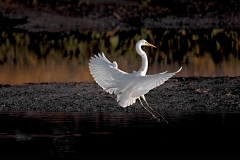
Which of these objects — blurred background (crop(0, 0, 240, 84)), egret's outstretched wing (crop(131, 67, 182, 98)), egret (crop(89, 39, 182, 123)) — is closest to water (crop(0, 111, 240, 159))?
egret (crop(89, 39, 182, 123))

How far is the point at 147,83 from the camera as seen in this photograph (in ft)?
47.2

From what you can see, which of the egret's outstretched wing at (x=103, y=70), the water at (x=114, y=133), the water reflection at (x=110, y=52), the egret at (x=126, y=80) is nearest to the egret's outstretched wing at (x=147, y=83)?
the egret at (x=126, y=80)

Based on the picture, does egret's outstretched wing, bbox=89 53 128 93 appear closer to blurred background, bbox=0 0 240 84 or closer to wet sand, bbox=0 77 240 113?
wet sand, bbox=0 77 240 113

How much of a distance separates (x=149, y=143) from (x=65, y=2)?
33.8 m

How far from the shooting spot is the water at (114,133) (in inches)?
503

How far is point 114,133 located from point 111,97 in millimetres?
4447

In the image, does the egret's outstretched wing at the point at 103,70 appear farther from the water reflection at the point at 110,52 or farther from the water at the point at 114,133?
the water reflection at the point at 110,52

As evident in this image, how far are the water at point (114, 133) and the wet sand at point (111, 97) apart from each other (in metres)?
0.64

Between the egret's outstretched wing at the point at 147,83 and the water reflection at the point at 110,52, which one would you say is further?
the water reflection at the point at 110,52

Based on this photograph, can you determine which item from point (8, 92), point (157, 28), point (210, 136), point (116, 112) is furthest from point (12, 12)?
point (210, 136)

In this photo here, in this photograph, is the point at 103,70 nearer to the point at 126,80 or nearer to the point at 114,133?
the point at 126,80

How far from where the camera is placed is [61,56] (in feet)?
94.9

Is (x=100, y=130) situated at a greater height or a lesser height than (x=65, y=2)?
lesser

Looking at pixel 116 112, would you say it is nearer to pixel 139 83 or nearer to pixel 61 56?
pixel 139 83
